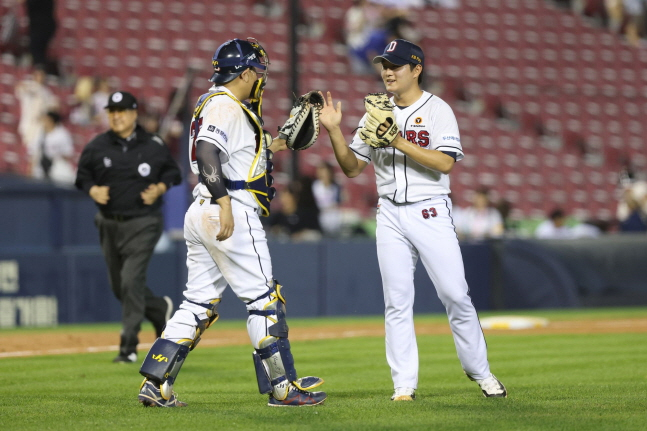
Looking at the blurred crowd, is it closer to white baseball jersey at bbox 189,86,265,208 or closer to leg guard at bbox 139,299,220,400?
white baseball jersey at bbox 189,86,265,208

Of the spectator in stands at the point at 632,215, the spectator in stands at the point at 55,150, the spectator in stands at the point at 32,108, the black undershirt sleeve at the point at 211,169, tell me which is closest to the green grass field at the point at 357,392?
the black undershirt sleeve at the point at 211,169

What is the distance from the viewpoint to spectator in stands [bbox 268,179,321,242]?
46.5 ft

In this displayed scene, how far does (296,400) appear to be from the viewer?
17.7 ft

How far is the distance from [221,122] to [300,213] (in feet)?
29.5

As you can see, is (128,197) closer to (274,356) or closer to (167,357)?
(167,357)

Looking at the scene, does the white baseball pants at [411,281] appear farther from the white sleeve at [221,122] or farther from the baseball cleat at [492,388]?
the white sleeve at [221,122]

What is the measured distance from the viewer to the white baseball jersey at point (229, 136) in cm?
523

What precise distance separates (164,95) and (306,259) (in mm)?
8133

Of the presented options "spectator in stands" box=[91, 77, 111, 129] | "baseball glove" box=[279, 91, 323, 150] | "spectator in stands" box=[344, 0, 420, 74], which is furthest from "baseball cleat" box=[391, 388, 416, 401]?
"spectator in stands" box=[344, 0, 420, 74]

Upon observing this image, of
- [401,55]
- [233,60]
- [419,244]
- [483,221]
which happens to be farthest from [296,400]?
[483,221]

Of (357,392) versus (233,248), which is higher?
(233,248)

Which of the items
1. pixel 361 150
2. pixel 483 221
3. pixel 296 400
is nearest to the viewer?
pixel 296 400

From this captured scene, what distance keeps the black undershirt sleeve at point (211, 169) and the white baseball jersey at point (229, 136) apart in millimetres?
54

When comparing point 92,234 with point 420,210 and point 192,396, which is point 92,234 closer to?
point 192,396
